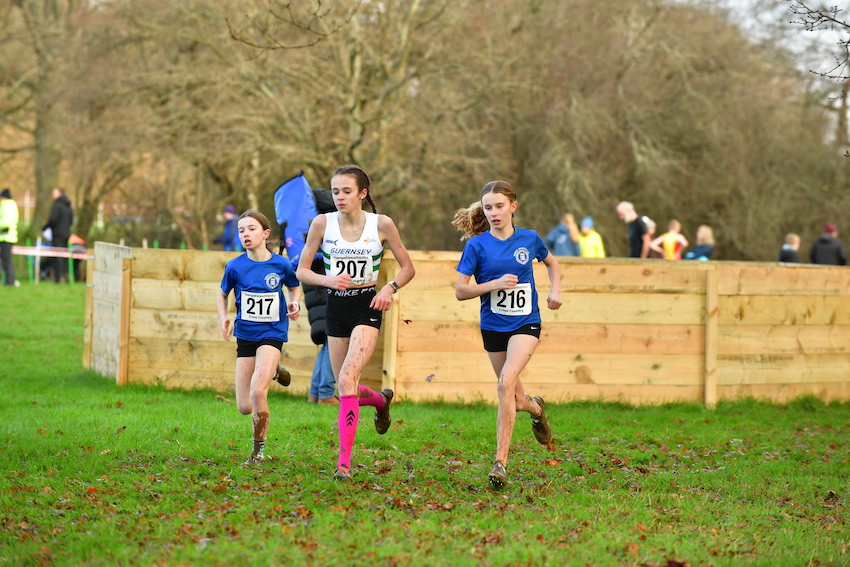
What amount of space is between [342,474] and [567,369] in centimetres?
429

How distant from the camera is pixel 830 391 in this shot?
38.6ft

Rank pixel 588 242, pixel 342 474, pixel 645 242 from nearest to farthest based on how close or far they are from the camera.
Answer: pixel 342 474
pixel 645 242
pixel 588 242

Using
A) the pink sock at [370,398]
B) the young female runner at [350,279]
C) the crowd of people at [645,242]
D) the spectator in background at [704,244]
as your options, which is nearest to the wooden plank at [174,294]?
the pink sock at [370,398]

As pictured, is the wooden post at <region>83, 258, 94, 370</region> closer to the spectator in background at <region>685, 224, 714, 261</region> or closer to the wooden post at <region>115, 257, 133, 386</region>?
the wooden post at <region>115, 257, 133, 386</region>

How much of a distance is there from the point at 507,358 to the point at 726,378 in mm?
4931

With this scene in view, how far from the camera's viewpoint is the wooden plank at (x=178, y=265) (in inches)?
420

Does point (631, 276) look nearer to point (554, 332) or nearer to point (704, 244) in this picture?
point (554, 332)

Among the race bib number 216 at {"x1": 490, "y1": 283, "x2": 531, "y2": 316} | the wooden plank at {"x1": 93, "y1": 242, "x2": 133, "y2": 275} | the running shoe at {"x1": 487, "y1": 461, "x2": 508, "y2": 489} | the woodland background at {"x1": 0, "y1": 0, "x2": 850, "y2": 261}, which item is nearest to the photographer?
the running shoe at {"x1": 487, "y1": 461, "x2": 508, "y2": 489}

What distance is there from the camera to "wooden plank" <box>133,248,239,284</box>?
1067cm

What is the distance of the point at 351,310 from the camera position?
709 centimetres

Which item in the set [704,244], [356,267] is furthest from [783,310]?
[704,244]

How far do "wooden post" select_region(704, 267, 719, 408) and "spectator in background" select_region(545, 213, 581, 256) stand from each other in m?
9.16

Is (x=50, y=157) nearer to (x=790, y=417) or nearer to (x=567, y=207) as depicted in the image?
(x=567, y=207)

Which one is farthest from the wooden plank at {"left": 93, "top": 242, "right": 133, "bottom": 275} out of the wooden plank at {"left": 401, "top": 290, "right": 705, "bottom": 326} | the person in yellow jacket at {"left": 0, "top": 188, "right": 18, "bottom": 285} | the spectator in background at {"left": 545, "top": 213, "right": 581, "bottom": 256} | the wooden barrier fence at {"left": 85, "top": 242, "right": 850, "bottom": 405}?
the person in yellow jacket at {"left": 0, "top": 188, "right": 18, "bottom": 285}
